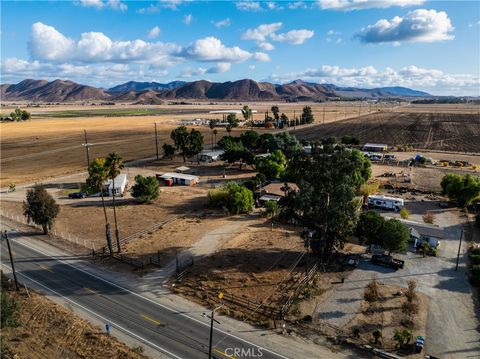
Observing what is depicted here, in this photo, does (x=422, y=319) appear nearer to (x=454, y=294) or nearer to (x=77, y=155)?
(x=454, y=294)

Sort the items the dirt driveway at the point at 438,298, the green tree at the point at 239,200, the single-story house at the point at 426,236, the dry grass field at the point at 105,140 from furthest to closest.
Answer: the dry grass field at the point at 105,140
the green tree at the point at 239,200
the single-story house at the point at 426,236
the dirt driveway at the point at 438,298

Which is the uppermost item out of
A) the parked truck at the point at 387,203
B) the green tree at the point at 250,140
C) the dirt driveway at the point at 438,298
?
the green tree at the point at 250,140

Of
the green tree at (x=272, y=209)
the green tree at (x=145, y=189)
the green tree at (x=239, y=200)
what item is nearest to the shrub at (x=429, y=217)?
the green tree at (x=272, y=209)

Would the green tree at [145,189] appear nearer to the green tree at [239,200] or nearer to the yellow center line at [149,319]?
the green tree at [239,200]

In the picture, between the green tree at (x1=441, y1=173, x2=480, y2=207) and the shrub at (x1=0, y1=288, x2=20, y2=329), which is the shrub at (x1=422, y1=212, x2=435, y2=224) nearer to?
the green tree at (x1=441, y1=173, x2=480, y2=207)

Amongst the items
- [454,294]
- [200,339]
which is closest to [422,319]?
[454,294]

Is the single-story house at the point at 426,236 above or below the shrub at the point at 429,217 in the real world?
above
